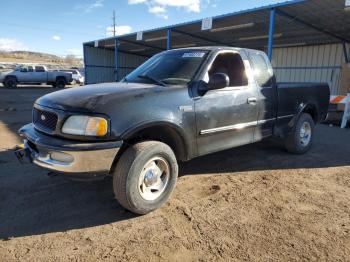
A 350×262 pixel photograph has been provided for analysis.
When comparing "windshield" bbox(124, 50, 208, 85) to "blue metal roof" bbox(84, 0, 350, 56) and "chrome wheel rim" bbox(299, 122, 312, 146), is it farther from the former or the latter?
"blue metal roof" bbox(84, 0, 350, 56)

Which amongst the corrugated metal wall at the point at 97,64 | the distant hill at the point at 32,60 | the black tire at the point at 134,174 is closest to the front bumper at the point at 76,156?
the black tire at the point at 134,174

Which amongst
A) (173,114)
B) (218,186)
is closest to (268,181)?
(218,186)

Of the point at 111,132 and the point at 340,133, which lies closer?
the point at 111,132

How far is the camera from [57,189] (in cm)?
408

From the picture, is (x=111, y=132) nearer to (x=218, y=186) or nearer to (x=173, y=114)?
(x=173, y=114)

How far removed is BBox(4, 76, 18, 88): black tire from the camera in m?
25.1

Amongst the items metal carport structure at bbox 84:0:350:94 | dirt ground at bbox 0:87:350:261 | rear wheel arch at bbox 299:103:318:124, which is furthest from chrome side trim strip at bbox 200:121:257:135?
metal carport structure at bbox 84:0:350:94

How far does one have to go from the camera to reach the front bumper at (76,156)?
116 inches

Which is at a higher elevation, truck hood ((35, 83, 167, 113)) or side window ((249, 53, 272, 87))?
side window ((249, 53, 272, 87))

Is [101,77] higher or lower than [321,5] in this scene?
lower

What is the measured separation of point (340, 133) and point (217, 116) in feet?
19.3

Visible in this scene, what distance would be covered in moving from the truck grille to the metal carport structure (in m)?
9.60

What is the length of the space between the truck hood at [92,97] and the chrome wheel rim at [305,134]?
355 centimetres

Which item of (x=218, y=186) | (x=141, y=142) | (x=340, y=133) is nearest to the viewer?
(x=141, y=142)
